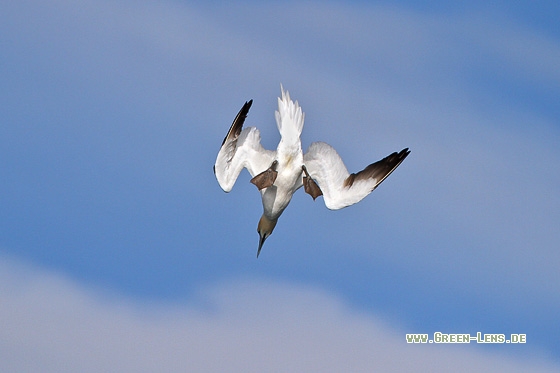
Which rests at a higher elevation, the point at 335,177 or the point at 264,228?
the point at 335,177

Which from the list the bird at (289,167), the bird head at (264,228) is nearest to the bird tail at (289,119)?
the bird at (289,167)

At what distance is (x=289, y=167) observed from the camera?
40594 millimetres

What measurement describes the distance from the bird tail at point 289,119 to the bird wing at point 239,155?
38.8 inches

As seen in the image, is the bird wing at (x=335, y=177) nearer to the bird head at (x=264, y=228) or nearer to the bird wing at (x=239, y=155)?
the bird wing at (x=239, y=155)

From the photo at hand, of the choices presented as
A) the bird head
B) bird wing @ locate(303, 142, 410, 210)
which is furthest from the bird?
the bird head

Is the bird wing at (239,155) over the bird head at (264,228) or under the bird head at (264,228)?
over

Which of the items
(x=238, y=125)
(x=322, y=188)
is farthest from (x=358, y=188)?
(x=238, y=125)

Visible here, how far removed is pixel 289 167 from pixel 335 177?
4.28 ft

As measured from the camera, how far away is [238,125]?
41.2m

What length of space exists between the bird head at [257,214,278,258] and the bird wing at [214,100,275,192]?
155 centimetres

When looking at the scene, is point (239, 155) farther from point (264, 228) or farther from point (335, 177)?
point (335, 177)

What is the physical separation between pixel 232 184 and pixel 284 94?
9.09 ft

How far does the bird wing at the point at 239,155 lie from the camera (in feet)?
135

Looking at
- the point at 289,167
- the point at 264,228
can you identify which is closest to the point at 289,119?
the point at 289,167
